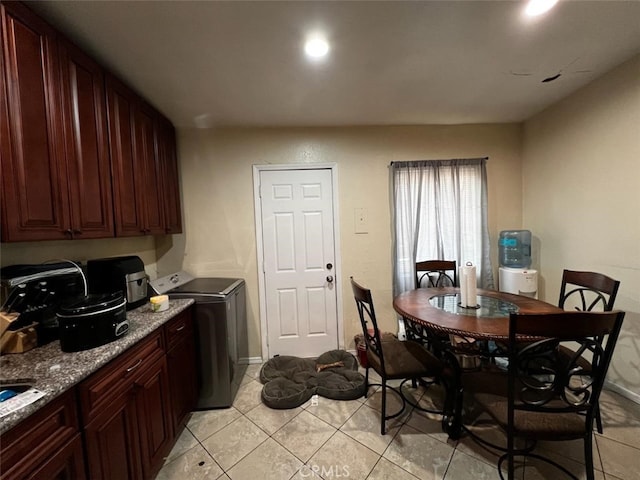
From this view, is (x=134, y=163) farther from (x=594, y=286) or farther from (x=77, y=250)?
(x=594, y=286)

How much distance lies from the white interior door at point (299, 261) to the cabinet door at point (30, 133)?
1.56 m

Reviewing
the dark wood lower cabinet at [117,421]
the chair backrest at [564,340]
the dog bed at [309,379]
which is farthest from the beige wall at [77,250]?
the chair backrest at [564,340]

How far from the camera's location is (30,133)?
1.12 metres

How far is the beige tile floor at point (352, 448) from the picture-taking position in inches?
56.0

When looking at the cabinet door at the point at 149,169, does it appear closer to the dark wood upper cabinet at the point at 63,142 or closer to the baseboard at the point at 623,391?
the dark wood upper cabinet at the point at 63,142

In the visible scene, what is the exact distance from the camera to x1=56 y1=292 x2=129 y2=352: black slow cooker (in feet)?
3.62

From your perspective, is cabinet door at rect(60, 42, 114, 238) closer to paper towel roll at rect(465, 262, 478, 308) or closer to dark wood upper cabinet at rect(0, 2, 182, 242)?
dark wood upper cabinet at rect(0, 2, 182, 242)

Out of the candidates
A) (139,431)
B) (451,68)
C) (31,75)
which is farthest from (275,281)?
(451,68)

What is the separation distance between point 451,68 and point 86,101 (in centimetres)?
229

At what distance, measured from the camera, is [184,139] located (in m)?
2.57

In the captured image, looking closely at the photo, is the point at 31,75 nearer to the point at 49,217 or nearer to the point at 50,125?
the point at 50,125

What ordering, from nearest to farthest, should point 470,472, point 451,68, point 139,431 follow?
1. point 139,431
2. point 470,472
3. point 451,68

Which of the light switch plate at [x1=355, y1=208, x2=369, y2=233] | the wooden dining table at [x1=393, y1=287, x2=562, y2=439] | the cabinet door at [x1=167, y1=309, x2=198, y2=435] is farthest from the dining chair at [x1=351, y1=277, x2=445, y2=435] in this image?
the cabinet door at [x1=167, y1=309, x2=198, y2=435]

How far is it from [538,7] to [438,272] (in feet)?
6.64
